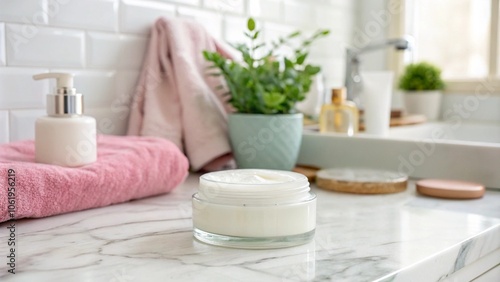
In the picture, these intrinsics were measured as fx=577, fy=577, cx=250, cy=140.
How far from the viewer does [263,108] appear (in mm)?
978

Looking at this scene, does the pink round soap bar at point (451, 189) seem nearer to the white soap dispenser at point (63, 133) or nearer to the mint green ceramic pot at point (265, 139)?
the mint green ceramic pot at point (265, 139)

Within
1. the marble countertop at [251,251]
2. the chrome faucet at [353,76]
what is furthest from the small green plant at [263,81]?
the chrome faucet at [353,76]

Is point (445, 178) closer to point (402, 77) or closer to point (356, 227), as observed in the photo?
point (356, 227)

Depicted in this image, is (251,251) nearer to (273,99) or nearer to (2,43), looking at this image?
(273,99)

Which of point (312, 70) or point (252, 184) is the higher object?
point (312, 70)

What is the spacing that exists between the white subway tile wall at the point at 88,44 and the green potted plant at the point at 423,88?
581 millimetres

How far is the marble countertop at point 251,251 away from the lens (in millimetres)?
500

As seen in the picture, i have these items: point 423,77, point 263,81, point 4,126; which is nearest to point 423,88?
point 423,77

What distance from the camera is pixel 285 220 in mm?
585

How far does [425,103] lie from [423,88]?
0.04m

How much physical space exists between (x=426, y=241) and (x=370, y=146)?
43 cm

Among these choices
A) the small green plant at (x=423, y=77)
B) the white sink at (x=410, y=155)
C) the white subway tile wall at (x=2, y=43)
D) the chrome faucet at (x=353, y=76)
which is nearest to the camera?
the white subway tile wall at (x=2, y=43)

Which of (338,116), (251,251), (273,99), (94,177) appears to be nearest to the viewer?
(251,251)

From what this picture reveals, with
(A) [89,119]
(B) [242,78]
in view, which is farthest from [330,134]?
(A) [89,119]
